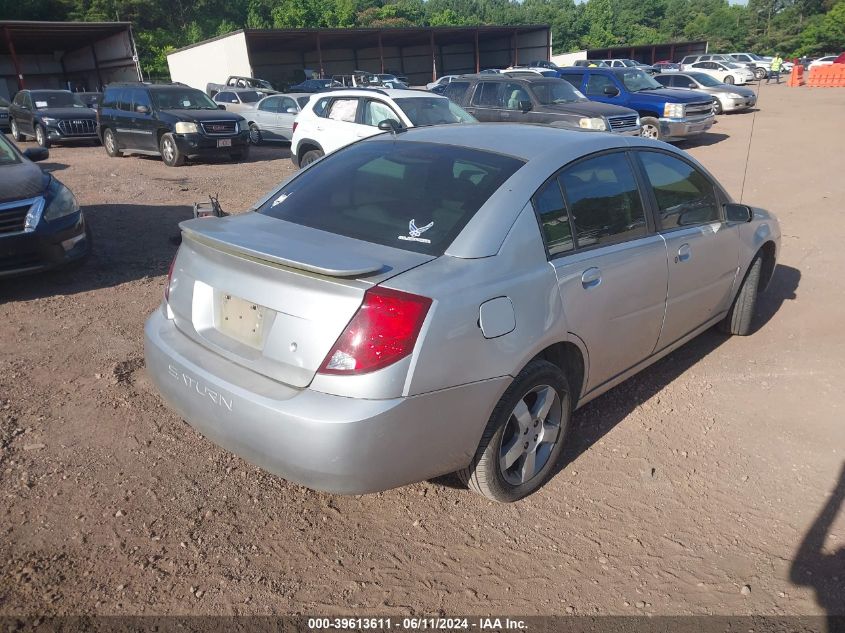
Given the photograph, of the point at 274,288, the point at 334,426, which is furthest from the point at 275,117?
the point at 334,426

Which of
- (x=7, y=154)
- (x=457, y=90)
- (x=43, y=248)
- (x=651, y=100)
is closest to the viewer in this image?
(x=43, y=248)

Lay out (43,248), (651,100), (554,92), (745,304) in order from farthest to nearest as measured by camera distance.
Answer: (651,100) < (554,92) < (43,248) < (745,304)

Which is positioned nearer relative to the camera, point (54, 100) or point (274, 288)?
point (274, 288)

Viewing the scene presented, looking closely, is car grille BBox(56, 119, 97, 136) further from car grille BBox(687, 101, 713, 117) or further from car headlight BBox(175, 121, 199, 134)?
car grille BBox(687, 101, 713, 117)

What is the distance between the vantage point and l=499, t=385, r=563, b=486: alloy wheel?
3.11 m

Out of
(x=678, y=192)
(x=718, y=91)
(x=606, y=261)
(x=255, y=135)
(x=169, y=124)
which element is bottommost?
(x=718, y=91)

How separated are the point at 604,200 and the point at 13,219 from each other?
4.93m

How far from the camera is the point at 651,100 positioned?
54.6 ft

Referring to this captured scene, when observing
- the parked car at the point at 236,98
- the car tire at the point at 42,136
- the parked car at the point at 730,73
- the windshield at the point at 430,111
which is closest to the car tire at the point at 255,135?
the parked car at the point at 236,98

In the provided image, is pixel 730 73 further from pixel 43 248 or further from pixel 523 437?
pixel 523 437

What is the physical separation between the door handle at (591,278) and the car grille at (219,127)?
1221cm

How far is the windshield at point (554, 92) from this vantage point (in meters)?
14.2

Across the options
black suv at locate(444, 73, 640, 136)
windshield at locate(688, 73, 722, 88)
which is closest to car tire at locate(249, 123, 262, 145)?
black suv at locate(444, 73, 640, 136)

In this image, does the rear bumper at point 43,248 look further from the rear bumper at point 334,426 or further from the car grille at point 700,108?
the car grille at point 700,108
